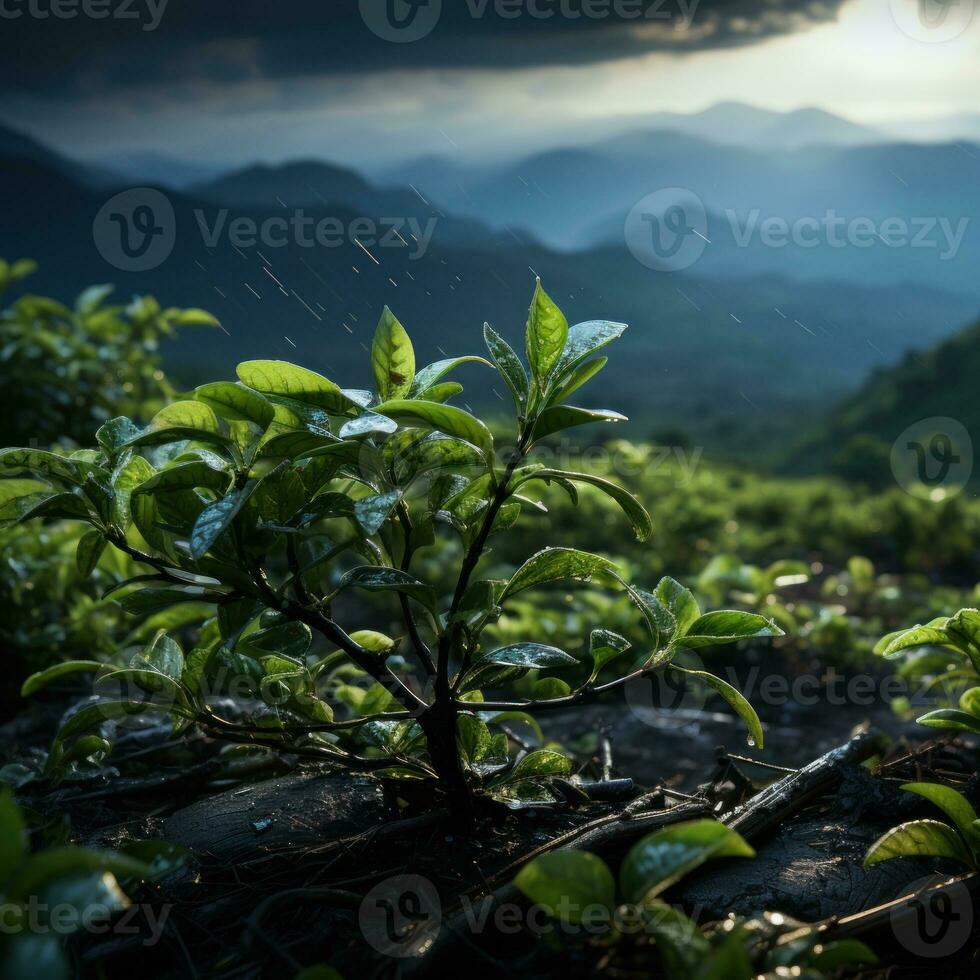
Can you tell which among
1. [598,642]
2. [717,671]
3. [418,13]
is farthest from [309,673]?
A: [418,13]

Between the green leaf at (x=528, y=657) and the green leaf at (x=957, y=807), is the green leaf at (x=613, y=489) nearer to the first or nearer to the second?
the green leaf at (x=528, y=657)

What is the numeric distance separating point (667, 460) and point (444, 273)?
1711 mm

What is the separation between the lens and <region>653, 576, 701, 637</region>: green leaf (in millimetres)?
815

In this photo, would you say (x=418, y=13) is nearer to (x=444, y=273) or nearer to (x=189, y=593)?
(x=189, y=593)

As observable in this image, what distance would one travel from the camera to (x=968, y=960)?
715 millimetres

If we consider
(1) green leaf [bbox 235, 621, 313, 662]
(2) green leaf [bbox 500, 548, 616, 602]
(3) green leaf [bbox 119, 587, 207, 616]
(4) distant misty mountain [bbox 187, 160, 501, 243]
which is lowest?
(1) green leaf [bbox 235, 621, 313, 662]

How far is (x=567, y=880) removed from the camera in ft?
1.87

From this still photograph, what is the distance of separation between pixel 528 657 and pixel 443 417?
221mm

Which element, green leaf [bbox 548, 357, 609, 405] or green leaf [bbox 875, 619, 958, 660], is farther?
green leaf [bbox 875, 619, 958, 660]

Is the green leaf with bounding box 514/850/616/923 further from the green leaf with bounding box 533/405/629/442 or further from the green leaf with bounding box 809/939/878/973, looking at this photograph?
the green leaf with bounding box 533/405/629/442

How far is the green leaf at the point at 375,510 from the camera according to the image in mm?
621

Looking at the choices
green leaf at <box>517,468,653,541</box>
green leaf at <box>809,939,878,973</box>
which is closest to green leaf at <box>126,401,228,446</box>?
green leaf at <box>517,468,653,541</box>

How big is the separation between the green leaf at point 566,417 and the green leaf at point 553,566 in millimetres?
128

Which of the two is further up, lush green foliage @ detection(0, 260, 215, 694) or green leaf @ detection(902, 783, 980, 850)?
lush green foliage @ detection(0, 260, 215, 694)
